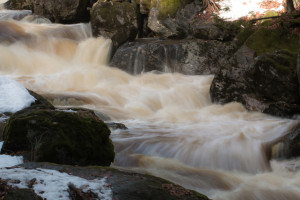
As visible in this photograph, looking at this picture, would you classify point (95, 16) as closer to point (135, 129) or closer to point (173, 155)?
point (135, 129)

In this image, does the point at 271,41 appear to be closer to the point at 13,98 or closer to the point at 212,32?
the point at 212,32

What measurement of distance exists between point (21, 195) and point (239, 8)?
46.8ft

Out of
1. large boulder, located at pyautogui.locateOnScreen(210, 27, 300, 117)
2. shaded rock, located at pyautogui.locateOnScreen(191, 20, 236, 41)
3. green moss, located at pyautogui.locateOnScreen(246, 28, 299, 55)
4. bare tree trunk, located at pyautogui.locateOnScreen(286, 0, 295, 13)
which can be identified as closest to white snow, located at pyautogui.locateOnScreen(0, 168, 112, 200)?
large boulder, located at pyautogui.locateOnScreen(210, 27, 300, 117)

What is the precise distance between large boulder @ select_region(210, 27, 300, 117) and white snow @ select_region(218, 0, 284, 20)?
143 inches

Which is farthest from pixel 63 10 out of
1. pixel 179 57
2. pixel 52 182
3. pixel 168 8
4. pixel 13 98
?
pixel 52 182

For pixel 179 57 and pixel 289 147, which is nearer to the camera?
pixel 289 147

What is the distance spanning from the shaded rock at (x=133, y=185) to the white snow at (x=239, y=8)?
12.1 m


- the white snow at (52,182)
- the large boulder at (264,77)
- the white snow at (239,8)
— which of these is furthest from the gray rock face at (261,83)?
the white snow at (52,182)

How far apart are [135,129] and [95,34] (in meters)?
8.61

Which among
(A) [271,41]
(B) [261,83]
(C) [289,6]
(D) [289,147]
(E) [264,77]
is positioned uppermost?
(C) [289,6]

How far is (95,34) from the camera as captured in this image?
1451 cm

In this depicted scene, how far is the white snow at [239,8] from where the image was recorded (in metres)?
13.7

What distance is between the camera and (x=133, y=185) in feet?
8.89

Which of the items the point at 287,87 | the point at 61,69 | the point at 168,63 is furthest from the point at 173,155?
the point at 61,69
